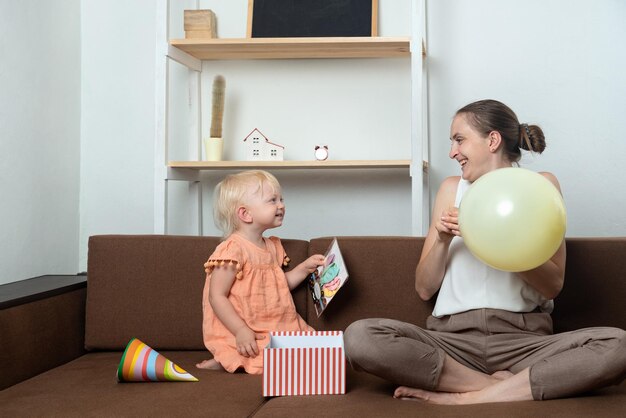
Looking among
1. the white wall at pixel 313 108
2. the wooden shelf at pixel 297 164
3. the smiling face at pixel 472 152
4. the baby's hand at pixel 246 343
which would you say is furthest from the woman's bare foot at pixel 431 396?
the white wall at pixel 313 108

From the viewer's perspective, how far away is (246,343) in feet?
6.17

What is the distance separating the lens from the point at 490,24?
289 cm

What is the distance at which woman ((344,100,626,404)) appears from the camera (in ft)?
5.19

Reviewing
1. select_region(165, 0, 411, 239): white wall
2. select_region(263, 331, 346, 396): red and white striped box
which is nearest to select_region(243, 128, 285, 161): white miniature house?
select_region(165, 0, 411, 239): white wall

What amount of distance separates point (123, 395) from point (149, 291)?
1.52 feet

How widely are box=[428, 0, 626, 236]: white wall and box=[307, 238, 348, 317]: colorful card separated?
1.06 m

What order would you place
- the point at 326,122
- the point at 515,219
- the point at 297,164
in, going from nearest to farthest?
the point at 515,219
the point at 297,164
the point at 326,122

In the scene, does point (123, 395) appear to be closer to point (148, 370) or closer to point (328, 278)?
point (148, 370)

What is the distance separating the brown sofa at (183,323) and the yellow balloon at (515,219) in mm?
298

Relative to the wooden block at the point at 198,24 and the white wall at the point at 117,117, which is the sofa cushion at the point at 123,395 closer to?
the white wall at the point at 117,117

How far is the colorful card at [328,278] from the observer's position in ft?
6.24

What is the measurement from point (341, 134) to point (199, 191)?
0.59 metres

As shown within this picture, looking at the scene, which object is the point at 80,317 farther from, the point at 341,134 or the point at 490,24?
the point at 490,24

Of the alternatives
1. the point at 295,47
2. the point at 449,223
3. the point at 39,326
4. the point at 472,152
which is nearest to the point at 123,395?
the point at 39,326
